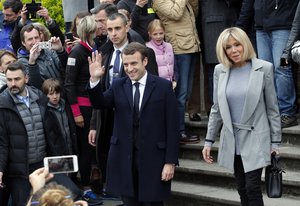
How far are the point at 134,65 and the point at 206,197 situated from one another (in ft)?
6.69

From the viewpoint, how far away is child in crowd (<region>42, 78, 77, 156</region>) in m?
9.06

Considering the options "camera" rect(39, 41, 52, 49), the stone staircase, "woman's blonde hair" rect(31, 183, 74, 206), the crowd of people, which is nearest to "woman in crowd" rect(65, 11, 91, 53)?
the crowd of people

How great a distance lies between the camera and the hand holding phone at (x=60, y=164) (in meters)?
6.29

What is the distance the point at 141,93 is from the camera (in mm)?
8055

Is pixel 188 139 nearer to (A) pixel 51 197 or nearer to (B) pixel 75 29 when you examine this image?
(B) pixel 75 29

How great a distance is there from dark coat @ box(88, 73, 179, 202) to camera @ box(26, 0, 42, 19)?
3.43m

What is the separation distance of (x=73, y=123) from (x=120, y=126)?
5.33 ft

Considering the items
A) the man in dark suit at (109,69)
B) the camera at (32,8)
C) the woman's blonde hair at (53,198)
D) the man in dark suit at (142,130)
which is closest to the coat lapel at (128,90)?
the man in dark suit at (142,130)

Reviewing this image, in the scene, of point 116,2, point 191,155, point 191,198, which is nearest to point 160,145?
point 191,198

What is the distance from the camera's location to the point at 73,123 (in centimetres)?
960

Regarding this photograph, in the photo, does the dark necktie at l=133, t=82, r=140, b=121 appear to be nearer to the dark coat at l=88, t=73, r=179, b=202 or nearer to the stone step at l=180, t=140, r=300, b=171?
the dark coat at l=88, t=73, r=179, b=202

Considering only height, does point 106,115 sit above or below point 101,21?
below

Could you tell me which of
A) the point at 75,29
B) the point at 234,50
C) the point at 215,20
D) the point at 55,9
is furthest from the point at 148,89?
the point at 55,9

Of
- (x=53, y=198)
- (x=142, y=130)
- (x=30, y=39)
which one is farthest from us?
(x=30, y=39)
